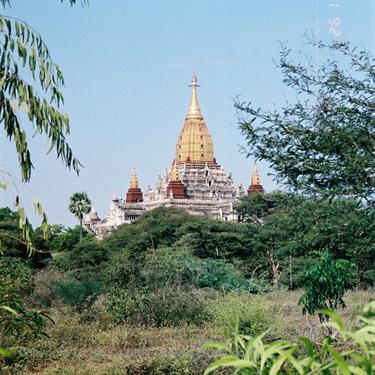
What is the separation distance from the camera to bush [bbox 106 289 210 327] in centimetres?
1121

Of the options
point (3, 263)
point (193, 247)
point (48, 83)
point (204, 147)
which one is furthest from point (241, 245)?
point (204, 147)

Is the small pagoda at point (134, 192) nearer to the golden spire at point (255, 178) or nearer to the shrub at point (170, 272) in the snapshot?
the golden spire at point (255, 178)

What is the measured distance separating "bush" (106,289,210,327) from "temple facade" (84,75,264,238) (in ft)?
163

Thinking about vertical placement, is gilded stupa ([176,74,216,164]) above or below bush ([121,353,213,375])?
above

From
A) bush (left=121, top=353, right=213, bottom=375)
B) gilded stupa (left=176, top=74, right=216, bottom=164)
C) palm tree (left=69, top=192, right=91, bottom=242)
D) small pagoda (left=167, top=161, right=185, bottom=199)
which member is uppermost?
gilded stupa (left=176, top=74, right=216, bottom=164)

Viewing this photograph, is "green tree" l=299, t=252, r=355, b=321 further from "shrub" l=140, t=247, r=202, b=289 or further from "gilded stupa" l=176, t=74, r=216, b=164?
"gilded stupa" l=176, t=74, r=216, b=164

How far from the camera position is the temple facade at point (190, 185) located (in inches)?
2447

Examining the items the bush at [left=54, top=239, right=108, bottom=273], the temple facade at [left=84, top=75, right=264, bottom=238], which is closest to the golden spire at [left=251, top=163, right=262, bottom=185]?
the temple facade at [left=84, top=75, right=264, bottom=238]

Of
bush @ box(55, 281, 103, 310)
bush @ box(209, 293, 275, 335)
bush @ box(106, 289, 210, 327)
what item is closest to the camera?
bush @ box(209, 293, 275, 335)

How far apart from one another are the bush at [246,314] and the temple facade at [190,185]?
50.2 m

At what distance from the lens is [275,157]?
26.0 feet

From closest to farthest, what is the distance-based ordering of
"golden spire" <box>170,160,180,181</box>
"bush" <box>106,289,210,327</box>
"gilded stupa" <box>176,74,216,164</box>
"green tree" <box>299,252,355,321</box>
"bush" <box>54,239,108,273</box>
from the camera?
"green tree" <box>299,252,355,321</box>, "bush" <box>106,289,210,327</box>, "bush" <box>54,239,108,273</box>, "golden spire" <box>170,160,180,181</box>, "gilded stupa" <box>176,74,216,164</box>

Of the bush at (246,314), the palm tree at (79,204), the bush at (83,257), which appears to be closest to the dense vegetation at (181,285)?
the bush at (246,314)

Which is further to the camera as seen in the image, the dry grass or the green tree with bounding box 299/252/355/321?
the dry grass
